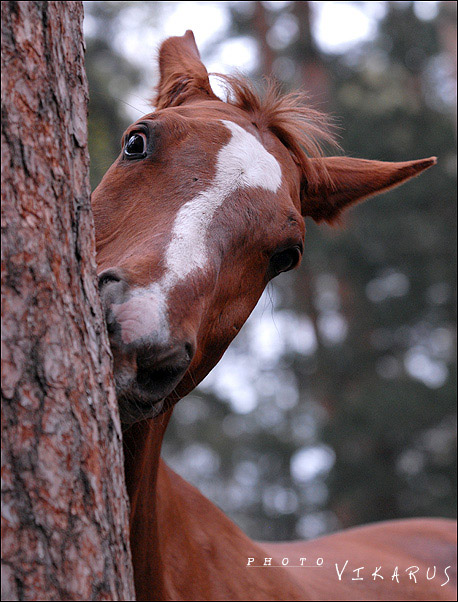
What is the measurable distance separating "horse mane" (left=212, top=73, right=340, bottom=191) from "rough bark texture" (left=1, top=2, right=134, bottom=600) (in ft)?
5.02

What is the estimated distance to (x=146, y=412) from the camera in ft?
5.85

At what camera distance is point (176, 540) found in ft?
9.10

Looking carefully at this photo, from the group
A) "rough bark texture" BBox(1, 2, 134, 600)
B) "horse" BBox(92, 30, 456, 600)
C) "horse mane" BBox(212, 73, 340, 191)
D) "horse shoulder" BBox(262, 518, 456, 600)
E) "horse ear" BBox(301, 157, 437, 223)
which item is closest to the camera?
"rough bark texture" BBox(1, 2, 134, 600)

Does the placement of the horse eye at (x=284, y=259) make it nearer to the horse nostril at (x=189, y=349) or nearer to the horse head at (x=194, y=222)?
the horse head at (x=194, y=222)

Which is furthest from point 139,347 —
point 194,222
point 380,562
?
point 380,562

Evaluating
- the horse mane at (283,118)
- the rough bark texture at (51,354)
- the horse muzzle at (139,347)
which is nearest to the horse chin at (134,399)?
the horse muzzle at (139,347)

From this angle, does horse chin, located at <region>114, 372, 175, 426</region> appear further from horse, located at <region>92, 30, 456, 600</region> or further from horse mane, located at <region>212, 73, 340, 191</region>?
horse mane, located at <region>212, 73, 340, 191</region>

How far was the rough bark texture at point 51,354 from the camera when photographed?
1150 millimetres

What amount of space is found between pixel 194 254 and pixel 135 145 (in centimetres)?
67

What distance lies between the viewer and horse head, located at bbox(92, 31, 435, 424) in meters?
1.69

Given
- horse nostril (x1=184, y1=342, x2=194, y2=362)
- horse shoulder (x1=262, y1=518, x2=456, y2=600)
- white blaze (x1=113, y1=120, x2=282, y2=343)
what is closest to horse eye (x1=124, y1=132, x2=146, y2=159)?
white blaze (x1=113, y1=120, x2=282, y2=343)

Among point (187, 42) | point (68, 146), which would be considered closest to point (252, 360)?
point (187, 42)

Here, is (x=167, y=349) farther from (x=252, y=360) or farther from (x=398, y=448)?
(x=252, y=360)

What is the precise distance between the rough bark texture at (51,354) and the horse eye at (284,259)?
1.19m
